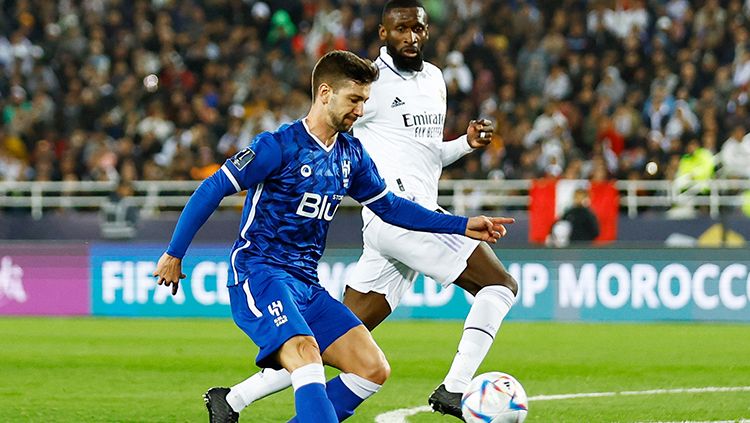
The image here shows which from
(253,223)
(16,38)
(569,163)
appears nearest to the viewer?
(253,223)

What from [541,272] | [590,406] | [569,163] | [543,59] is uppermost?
[543,59]

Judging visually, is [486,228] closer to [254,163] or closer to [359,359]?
[359,359]

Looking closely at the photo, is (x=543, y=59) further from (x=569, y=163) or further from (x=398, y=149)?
(x=398, y=149)

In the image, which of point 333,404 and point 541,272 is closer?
point 333,404

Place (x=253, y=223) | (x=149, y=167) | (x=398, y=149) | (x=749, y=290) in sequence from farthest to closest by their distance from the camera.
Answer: (x=149, y=167)
(x=749, y=290)
(x=398, y=149)
(x=253, y=223)

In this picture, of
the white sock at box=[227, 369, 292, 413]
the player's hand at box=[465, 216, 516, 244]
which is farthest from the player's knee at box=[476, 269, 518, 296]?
the white sock at box=[227, 369, 292, 413]

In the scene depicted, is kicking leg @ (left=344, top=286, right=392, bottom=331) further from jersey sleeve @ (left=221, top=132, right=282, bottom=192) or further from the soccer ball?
jersey sleeve @ (left=221, top=132, right=282, bottom=192)

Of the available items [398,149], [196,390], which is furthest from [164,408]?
[398,149]

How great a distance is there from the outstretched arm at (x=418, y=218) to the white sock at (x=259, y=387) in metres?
0.96

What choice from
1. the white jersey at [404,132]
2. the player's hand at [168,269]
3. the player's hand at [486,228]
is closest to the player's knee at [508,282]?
the white jersey at [404,132]

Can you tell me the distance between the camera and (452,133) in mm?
20891

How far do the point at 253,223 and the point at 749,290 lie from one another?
10543mm

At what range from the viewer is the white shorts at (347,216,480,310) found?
7.98 meters

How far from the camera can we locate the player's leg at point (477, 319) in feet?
25.1
